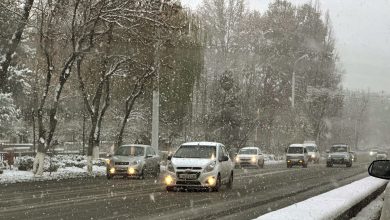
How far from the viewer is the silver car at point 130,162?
95.8 feet

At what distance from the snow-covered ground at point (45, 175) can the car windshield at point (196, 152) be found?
7590 millimetres

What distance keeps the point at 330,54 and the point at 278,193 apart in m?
59.4

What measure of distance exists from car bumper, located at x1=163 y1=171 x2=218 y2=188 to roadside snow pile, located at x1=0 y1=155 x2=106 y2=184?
7.78 meters

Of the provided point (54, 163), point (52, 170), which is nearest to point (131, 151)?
point (52, 170)

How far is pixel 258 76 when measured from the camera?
72.9m

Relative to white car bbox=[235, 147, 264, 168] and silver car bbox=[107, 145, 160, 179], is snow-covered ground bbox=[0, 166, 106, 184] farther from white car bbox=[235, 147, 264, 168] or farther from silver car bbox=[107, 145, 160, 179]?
white car bbox=[235, 147, 264, 168]

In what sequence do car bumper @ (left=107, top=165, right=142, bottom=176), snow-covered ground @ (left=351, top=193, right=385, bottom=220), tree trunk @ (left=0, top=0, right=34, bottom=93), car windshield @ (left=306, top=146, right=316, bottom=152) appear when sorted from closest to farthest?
1. snow-covered ground @ (left=351, top=193, right=385, bottom=220)
2. tree trunk @ (left=0, top=0, right=34, bottom=93)
3. car bumper @ (left=107, top=165, right=142, bottom=176)
4. car windshield @ (left=306, top=146, right=316, bottom=152)

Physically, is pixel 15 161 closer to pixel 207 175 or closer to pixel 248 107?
pixel 207 175

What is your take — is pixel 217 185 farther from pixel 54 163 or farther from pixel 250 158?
pixel 250 158

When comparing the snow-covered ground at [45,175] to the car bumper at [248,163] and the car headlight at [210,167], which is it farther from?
the car bumper at [248,163]

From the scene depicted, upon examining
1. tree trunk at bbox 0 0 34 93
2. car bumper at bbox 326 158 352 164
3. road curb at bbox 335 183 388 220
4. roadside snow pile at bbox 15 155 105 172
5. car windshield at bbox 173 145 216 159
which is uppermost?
tree trunk at bbox 0 0 34 93

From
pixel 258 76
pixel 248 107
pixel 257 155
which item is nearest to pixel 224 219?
pixel 257 155

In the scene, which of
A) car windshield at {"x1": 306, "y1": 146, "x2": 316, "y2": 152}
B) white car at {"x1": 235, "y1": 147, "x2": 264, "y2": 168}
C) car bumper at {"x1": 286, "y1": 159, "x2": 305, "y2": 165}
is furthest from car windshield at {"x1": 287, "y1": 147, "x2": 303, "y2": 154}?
car windshield at {"x1": 306, "y1": 146, "x2": 316, "y2": 152}

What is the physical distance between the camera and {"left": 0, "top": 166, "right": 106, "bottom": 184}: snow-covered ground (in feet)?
88.4
